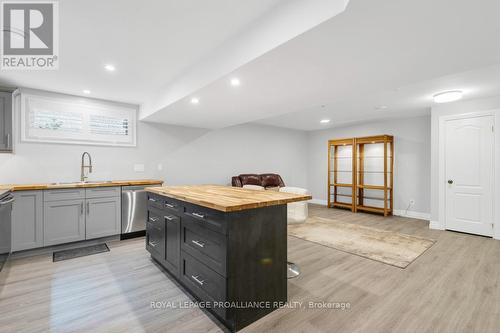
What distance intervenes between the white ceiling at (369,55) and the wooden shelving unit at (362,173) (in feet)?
9.03

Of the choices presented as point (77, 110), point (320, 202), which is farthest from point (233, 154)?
point (320, 202)

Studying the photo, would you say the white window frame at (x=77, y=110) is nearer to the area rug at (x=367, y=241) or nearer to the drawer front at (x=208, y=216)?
the drawer front at (x=208, y=216)

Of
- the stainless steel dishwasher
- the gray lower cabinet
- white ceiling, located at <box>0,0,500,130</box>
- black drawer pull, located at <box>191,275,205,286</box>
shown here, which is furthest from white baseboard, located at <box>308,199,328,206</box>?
black drawer pull, located at <box>191,275,205,286</box>

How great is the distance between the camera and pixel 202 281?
1.96m

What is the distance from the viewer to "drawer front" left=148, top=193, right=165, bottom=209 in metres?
2.75

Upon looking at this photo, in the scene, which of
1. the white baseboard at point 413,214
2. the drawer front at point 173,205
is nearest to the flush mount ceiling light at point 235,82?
the drawer front at point 173,205

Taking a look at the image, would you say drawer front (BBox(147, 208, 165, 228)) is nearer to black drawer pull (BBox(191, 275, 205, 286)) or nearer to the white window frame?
black drawer pull (BBox(191, 275, 205, 286))

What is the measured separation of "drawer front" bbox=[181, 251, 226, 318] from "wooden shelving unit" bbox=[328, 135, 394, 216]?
212 inches

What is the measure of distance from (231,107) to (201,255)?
243cm

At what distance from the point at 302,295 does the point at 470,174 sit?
4.28m

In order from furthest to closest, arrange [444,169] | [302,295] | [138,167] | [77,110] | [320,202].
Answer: [320,202], [138,167], [444,169], [77,110], [302,295]

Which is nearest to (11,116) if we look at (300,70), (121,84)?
(121,84)

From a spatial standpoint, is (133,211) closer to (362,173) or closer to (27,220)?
(27,220)

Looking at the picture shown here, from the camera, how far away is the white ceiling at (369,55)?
4.70 ft
